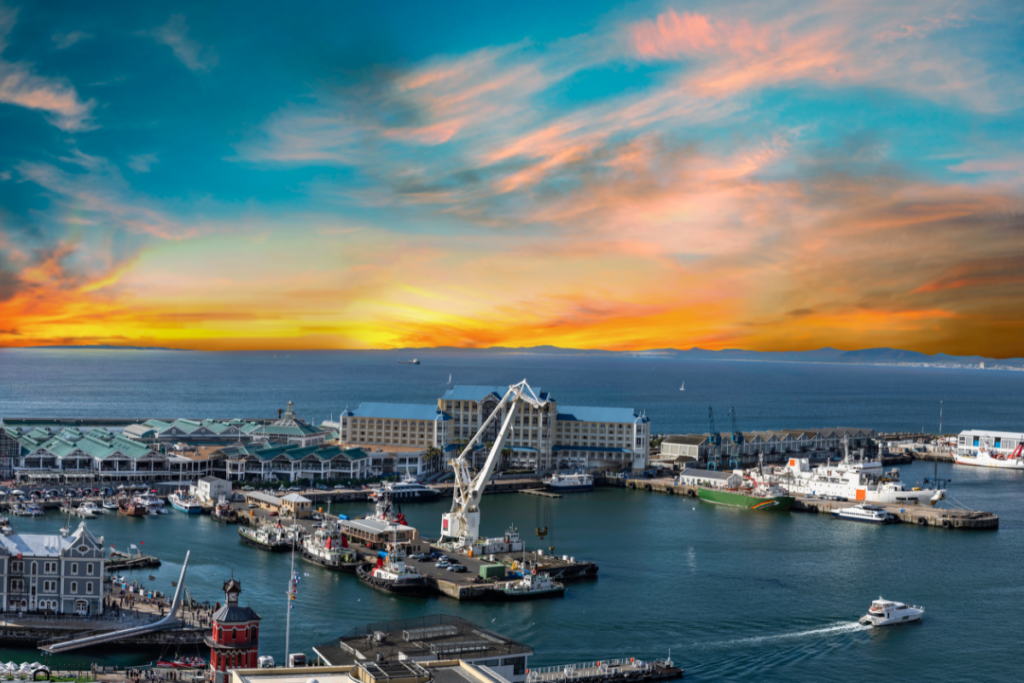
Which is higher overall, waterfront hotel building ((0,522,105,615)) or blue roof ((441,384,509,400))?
blue roof ((441,384,509,400))

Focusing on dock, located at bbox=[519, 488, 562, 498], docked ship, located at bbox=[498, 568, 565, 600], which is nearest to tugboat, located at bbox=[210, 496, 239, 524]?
docked ship, located at bbox=[498, 568, 565, 600]

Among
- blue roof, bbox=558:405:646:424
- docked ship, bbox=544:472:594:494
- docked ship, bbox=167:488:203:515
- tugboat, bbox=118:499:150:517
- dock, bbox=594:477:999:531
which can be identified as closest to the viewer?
tugboat, bbox=118:499:150:517

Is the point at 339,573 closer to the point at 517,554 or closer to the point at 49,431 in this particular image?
the point at 517,554

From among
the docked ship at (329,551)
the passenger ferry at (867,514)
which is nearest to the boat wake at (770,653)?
the docked ship at (329,551)

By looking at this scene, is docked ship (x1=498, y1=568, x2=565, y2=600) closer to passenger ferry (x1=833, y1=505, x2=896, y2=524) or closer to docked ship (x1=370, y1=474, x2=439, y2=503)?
docked ship (x1=370, y1=474, x2=439, y2=503)

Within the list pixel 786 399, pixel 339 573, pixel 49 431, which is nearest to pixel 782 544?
pixel 339 573

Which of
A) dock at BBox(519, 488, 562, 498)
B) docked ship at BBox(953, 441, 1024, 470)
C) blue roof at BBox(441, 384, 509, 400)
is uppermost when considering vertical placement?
blue roof at BBox(441, 384, 509, 400)
